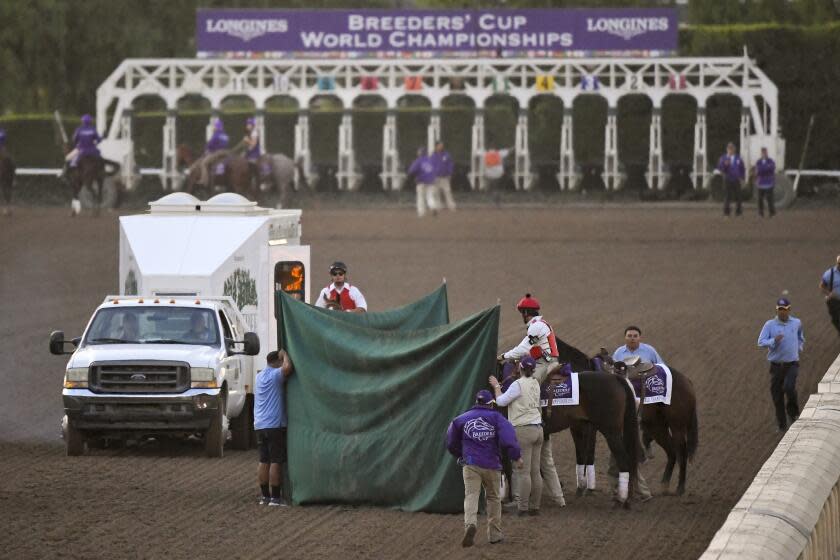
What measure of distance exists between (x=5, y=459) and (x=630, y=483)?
6.42m

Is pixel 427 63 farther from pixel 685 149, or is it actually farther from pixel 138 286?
pixel 138 286

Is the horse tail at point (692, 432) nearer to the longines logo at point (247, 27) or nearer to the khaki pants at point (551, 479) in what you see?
the khaki pants at point (551, 479)

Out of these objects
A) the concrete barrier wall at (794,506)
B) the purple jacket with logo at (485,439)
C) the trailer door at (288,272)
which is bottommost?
the concrete barrier wall at (794,506)

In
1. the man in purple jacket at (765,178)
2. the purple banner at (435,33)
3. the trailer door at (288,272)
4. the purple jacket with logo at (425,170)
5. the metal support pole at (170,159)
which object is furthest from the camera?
the purple banner at (435,33)

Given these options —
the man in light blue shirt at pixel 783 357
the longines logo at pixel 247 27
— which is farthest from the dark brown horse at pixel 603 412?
the longines logo at pixel 247 27

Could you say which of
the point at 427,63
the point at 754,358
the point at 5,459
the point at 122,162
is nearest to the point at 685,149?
the point at 427,63

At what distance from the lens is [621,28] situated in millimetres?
55094

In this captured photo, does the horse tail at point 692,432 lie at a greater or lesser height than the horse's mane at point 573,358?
lesser

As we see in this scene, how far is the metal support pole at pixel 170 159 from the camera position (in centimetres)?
5247

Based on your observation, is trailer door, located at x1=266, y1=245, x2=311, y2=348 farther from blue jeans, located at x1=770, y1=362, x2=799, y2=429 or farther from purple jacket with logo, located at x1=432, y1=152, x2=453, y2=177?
purple jacket with logo, located at x1=432, y1=152, x2=453, y2=177

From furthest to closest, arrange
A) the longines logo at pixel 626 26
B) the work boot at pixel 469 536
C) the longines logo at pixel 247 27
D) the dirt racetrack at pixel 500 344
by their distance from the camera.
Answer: the longines logo at pixel 247 27 → the longines logo at pixel 626 26 → the dirt racetrack at pixel 500 344 → the work boot at pixel 469 536

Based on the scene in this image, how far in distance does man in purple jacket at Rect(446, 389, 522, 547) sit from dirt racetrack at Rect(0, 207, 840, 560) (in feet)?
1.48

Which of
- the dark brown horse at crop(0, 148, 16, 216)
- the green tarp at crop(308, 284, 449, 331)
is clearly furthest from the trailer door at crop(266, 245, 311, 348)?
the dark brown horse at crop(0, 148, 16, 216)

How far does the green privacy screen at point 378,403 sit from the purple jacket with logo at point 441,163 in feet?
104
